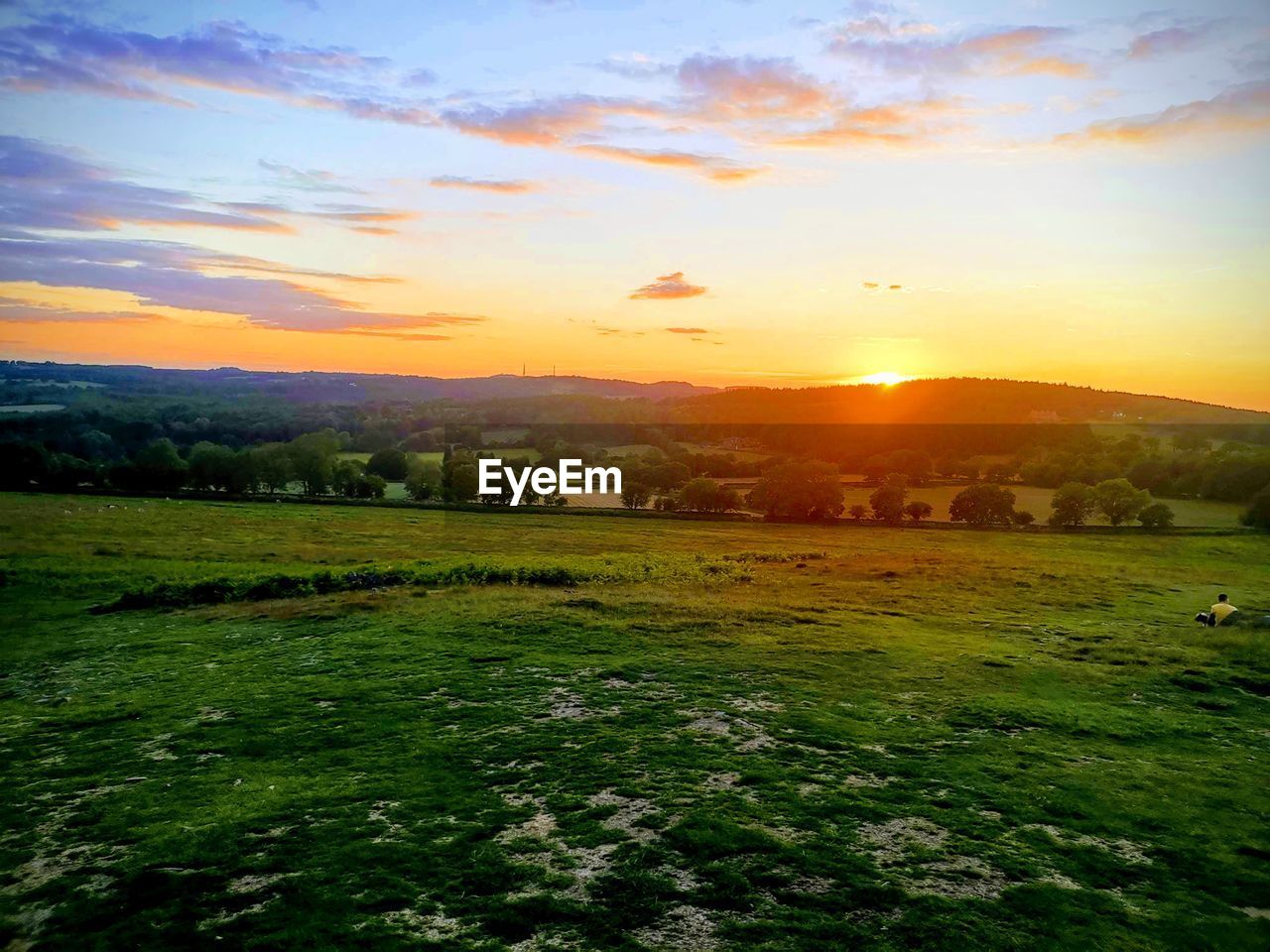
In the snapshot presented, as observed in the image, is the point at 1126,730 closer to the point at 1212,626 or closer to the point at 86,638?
the point at 1212,626

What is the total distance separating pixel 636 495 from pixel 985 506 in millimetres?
40065

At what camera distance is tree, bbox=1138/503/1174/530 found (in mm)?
73812

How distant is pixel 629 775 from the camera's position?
48.4ft

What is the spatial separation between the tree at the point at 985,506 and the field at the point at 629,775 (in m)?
49.1

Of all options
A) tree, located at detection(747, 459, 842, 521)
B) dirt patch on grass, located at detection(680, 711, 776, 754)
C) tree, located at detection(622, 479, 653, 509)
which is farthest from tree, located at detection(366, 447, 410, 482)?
dirt patch on grass, located at detection(680, 711, 776, 754)

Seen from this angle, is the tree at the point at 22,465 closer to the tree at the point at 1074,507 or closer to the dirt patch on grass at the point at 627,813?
the dirt patch on grass at the point at 627,813

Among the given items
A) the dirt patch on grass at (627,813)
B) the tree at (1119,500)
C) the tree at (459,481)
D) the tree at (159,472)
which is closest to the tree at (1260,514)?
the tree at (1119,500)

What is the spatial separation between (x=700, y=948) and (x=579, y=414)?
155m

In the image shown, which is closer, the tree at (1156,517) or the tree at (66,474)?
the tree at (1156,517)

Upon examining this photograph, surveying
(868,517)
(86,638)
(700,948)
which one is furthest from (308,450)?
(700,948)

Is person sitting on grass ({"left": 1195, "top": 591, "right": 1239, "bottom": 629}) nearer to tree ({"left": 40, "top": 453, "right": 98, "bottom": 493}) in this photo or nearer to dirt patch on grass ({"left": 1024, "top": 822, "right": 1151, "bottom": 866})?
dirt patch on grass ({"left": 1024, "top": 822, "right": 1151, "bottom": 866})

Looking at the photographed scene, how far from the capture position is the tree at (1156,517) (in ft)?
242

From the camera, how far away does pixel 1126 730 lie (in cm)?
→ 1792

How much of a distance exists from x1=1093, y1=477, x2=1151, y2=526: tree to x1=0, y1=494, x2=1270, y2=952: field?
49.2 meters
